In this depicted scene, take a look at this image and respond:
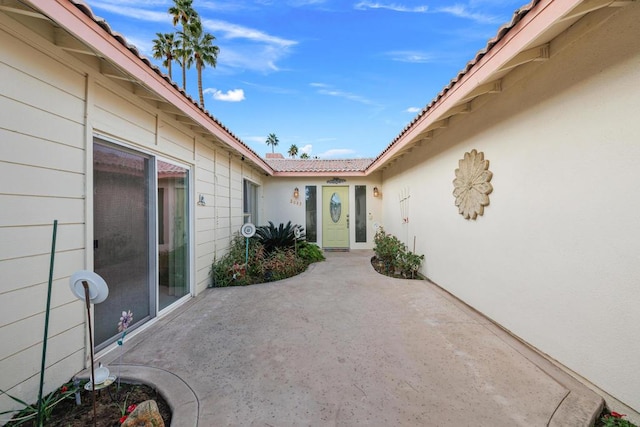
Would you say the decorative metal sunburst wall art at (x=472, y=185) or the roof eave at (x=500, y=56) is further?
the decorative metal sunburst wall art at (x=472, y=185)

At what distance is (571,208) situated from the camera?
6.73 feet

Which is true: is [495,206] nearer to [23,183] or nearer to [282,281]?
[282,281]

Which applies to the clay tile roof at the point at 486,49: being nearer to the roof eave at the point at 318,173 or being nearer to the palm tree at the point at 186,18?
the roof eave at the point at 318,173

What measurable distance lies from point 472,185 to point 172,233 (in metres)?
4.25

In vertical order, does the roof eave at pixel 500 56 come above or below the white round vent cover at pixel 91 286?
above

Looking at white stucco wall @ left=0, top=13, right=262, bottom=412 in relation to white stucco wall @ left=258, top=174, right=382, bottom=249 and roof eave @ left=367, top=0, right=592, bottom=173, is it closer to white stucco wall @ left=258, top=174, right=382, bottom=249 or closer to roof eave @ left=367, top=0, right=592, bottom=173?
roof eave @ left=367, top=0, right=592, bottom=173

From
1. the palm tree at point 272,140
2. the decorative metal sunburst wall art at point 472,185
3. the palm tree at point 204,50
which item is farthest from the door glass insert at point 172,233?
the palm tree at point 272,140

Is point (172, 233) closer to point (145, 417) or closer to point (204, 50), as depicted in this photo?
point (145, 417)

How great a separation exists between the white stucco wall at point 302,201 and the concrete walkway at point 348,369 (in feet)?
16.6

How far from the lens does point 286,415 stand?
168cm

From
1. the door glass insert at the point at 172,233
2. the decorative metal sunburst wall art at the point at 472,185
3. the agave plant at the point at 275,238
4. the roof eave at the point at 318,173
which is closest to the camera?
the decorative metal sunburst wall art at the point at 472,185

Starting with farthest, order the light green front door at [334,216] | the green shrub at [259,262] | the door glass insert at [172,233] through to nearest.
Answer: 1. the light green front door at [334,216]
2. the green shrub at [259,262]
3. the door glass insert at [172,233]

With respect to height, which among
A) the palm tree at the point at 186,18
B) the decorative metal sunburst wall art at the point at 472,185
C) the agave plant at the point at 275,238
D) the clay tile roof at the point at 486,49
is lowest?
the agave plant at the point at 275,238

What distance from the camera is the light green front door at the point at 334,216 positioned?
8703 mm
